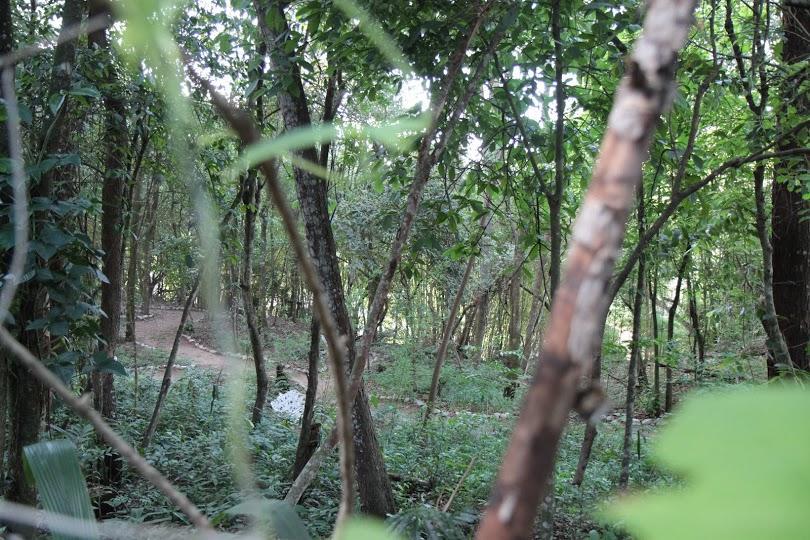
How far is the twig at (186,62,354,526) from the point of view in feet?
0.79

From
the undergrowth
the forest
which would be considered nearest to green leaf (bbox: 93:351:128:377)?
the forest

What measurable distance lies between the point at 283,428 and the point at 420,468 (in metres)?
→ 1.48

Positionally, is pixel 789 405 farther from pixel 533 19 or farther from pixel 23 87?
pixel 23 87

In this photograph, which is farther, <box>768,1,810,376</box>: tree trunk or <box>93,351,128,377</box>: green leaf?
<box>768,1,810,376</box>: tree trunk

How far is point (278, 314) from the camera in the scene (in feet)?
57.7

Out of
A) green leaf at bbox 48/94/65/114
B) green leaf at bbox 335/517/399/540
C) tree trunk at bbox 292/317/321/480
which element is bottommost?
tree trunk at bbox 292/317/321/480

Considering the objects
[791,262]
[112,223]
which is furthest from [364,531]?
[791,262]

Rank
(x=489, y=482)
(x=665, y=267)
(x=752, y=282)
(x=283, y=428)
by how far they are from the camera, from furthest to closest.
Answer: (x=665, y=267)
(x=752, y=282)
(x=283, y=428)
(x=489, y=482)

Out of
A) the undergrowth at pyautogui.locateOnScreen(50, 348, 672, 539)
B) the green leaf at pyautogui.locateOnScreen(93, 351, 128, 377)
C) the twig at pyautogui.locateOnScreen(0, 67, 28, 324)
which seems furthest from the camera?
the undergrowth at pyautogui.locateOnScreen(50, 348, 672, 539)

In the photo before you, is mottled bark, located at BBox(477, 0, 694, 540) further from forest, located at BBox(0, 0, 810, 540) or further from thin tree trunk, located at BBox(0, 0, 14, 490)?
thin tree trunk, located at BBox(0, 0, 14, 490)

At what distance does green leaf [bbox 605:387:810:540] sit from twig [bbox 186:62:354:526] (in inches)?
6.1

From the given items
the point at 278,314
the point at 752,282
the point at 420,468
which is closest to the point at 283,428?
the point at 420,468

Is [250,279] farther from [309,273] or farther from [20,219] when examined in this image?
[309,273]

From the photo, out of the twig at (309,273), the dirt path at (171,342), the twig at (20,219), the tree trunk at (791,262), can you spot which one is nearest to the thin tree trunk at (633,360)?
the tree trunk at (791,262)
